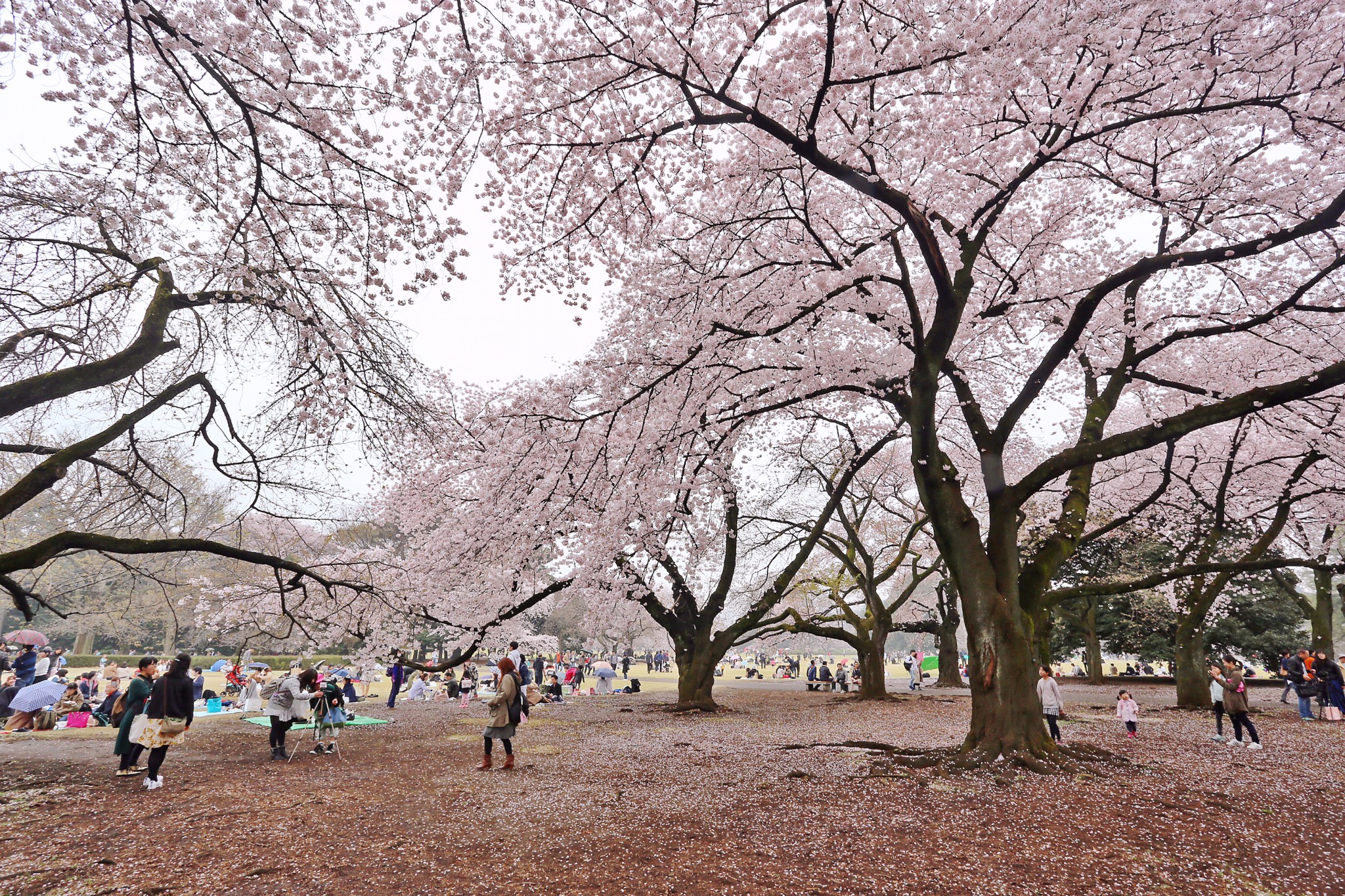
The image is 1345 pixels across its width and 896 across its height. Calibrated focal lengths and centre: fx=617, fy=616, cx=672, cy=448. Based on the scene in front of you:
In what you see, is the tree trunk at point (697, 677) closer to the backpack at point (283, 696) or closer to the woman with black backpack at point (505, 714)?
the woman with black backpack at point (505, 714)

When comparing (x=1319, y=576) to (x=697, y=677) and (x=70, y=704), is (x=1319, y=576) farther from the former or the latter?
(x=70, y=704)

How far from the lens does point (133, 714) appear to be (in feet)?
26.3

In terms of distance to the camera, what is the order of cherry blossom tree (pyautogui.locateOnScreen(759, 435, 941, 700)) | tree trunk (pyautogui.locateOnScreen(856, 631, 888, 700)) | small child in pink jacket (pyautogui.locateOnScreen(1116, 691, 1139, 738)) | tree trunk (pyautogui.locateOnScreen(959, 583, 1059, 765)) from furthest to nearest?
tree trunk (pyautogui.locateOnScreen(856, 631, 888, 700))
cherry blossom tree (pyautogui.locateOnScreen(759, 435, 941, 700))
small child in pink jacket (pyautogui.locateOnScreen(1116, 691, 1139, 738))
tree trunk (pyautogui.locateOnScreen(959, 583, 1059, 765))

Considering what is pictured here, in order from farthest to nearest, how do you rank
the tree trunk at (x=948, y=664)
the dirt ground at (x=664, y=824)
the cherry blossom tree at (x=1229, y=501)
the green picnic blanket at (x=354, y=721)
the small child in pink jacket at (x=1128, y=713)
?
the tree trunk at (x=948, y=664)
the green picnic blanket at (x=354, y=721)
the cherry blossom tree at (x=1229, y=501)
the small child in pink jacket at (x=1128, y=713)
the dirt ground at (x=664, y=824)

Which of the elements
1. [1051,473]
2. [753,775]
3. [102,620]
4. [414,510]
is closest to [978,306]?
[1051,473]

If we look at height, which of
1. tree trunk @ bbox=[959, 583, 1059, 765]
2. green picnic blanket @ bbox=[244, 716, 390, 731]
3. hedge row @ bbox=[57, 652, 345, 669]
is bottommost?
hedge row @ bbox=[57, 652, 345, 669]

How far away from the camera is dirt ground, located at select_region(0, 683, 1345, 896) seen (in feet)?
14.0

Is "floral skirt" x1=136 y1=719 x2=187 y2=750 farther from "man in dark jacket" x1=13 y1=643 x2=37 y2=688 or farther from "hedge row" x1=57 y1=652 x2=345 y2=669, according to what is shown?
"hedge row" x1=57 y1=652 x2=345 y2=669

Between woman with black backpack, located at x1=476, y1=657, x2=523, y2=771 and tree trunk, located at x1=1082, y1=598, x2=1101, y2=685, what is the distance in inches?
1056

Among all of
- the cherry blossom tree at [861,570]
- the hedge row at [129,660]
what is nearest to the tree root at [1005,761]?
the cherry blossom tree at [861,570]

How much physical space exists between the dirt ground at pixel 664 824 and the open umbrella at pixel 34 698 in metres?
1.66

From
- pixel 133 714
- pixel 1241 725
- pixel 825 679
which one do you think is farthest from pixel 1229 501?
pixel 133 714

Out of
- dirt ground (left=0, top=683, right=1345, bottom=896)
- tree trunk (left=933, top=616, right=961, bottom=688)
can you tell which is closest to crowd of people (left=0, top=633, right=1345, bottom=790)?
dirt ground (left=0, top=683, right=1345, bottom=896)

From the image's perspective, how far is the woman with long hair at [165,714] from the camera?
23.3 ft
